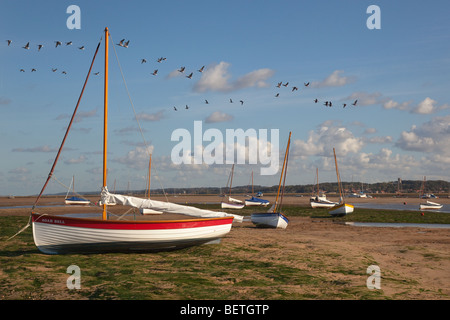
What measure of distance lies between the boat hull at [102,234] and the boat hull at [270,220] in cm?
1379

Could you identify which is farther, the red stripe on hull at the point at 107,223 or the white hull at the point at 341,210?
the white hull at the point at 341,210

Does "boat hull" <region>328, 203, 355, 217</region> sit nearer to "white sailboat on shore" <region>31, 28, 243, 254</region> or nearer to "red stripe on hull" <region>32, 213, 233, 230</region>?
"white sailboat on shore" <region>31, 28, 243, 254</region>

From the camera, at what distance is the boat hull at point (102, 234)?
16.8 m

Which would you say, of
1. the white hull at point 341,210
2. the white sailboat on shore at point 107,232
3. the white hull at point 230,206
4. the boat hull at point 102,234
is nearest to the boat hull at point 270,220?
the white sailboat on shore at point 107,232

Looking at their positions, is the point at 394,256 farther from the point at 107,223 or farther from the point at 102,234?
the point at 102,234

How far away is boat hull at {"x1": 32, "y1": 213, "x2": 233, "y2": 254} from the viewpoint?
663 inches

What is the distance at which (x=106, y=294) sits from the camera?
11578 mm

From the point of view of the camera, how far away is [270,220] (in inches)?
1231

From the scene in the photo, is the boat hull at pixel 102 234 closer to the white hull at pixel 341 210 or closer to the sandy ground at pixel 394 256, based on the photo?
the sandy ground at pixel 394 256

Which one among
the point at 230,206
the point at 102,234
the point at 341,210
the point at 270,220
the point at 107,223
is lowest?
the point at 230,206

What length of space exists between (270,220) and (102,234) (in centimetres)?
1667

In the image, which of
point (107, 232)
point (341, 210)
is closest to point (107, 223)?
point (107, 232)

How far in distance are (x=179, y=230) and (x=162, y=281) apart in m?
4.90
